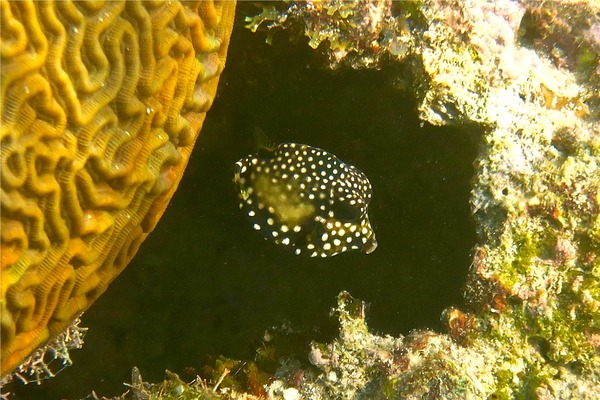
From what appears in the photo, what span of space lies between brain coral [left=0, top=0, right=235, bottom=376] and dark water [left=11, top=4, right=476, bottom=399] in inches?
44.9

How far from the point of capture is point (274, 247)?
5.05 metres

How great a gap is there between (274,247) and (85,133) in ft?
8.67

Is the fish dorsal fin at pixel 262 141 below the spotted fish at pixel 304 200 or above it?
above

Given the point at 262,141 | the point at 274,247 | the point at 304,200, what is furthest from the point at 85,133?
the point at 274,247

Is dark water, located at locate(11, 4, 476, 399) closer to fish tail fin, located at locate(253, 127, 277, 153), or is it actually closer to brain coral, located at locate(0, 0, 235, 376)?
fish tail fin, located at locate(253, 127, 277, 153)

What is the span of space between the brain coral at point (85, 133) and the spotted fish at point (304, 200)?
2.61 ft

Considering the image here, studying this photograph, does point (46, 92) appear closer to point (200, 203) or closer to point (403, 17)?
point (200, 203)

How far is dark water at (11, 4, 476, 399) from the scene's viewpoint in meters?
4.38

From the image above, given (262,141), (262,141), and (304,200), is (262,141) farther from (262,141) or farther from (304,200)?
(304,200)

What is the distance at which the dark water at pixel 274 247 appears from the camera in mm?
4379

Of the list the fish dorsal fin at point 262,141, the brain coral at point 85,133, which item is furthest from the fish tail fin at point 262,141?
the brain coral at point 85,133

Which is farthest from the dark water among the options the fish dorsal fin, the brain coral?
the brain coral

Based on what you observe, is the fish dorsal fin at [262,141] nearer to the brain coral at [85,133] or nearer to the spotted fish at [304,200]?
the spotted fish at [304,200]

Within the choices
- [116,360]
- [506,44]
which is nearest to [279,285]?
Result: [116,360]
